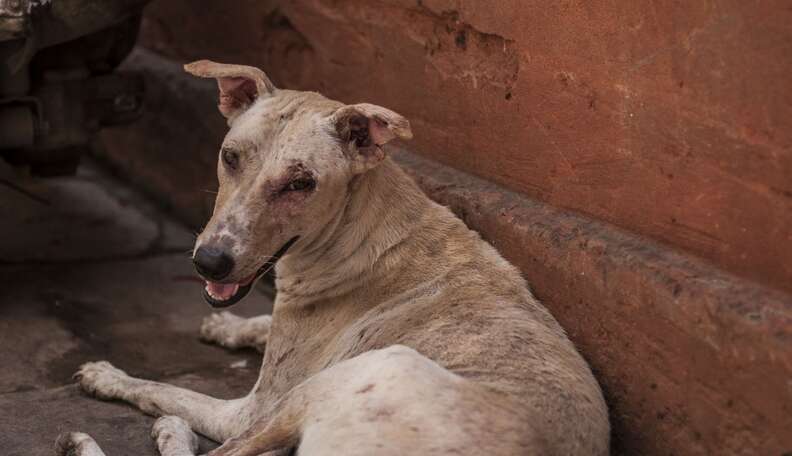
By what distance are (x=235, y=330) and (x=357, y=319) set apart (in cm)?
131

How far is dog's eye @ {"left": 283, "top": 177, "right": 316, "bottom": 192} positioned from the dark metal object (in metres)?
A: 1.59

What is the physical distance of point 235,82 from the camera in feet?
13.9

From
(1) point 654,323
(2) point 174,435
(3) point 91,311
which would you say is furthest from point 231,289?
(3) point 91,311

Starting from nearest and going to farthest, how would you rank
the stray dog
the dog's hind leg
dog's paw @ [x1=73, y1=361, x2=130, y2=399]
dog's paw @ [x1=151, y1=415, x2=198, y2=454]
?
the stray dog → dog's paw @ [x1=151, y1=415, x2=198, y2=454] → dog's paw @ [x1=73, y1=361, x2=130, y2=399] → the dog's hind leg

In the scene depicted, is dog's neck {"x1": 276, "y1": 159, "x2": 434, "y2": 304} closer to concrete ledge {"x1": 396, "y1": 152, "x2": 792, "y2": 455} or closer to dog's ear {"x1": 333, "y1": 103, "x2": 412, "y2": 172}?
dog's ear {"x1": 333, "y1": 103, "x2": 412, "y2": 172}

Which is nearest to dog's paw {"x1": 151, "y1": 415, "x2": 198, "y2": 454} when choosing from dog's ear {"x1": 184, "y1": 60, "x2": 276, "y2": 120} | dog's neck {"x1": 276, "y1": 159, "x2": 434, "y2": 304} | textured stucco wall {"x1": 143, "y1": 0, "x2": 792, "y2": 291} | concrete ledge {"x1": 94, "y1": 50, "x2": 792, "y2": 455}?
dog's neck {"x1": 276, "y1": 159, "x2": 434, "y2": 304}

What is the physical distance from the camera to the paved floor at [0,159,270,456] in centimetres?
431

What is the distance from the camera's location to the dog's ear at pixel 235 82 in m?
4.15

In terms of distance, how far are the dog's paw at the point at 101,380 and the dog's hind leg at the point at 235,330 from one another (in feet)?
2.34

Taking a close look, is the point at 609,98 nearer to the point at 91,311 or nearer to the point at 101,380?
the point at 101,380

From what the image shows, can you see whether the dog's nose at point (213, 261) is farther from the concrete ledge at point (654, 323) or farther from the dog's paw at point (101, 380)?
the concrete ledge at point (654, 323)

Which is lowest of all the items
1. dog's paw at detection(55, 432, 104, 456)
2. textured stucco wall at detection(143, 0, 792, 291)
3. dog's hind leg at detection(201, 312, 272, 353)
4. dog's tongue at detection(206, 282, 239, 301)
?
dog's paw at detection(55, 432, 104, 456)

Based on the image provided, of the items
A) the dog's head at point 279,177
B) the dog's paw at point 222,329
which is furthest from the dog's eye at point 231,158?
the dog's paw at point 222,329

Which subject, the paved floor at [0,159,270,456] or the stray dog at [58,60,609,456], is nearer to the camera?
the stray dog at [58,60,609,456]
